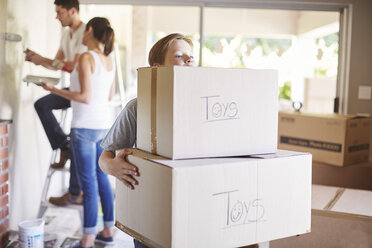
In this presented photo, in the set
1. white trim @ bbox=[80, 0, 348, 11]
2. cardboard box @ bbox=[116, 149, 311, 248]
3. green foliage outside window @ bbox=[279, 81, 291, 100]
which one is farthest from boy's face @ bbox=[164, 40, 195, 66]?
green foliage outside window @ bbox=[279, 81, 291, 100]

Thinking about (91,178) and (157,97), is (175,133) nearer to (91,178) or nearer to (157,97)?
(157,97)

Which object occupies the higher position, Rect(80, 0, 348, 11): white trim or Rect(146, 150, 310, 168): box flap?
Rect(80, 0, 348, 11): white trim

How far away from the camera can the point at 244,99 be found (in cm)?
110

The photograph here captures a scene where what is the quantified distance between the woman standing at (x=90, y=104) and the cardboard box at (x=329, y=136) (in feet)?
3.80

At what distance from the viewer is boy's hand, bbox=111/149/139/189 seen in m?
1.13

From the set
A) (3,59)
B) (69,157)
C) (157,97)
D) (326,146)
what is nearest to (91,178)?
(69,157)

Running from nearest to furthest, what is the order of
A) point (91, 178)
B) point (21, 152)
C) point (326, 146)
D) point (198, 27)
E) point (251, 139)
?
point (251, 139)
point (326, 146)
point (91, 178)
point (21, 152)
point (198, 27)

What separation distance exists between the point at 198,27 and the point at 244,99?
2.33m

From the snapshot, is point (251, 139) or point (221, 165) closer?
point (221, 165)

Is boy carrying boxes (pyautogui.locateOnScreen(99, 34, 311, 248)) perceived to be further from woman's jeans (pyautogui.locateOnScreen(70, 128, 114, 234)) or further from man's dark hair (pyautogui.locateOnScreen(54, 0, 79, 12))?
man's dark hair (pyautogui.locateOnScreen(54, 0, 79, 12))

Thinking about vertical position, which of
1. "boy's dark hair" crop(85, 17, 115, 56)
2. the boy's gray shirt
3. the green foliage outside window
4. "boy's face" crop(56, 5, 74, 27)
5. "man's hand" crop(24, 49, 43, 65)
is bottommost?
the boy's gray shirt

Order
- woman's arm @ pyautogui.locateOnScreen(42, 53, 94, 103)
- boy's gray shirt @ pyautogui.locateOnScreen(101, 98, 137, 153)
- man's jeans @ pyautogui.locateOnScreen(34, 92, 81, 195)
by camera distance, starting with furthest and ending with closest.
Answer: man's jeans @ pyautogui.locateOnScreen(34, 92, 81, 195), woman's arm @ pyautogui.locateOnScreen(42, 53, 94, 103), boy's gray shirt @ pyautogui.locateOnScreen(101, 98, 137, 153)

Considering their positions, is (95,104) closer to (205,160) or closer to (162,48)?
(162,48)

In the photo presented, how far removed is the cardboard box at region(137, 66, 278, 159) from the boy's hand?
63 mm
